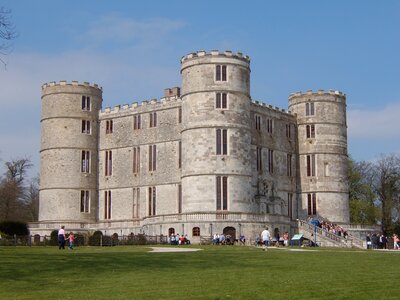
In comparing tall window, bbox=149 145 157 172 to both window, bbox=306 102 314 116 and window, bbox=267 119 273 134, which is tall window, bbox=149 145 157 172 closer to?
window, bbox=267 119 273 134

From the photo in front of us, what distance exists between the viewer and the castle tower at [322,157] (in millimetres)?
68562

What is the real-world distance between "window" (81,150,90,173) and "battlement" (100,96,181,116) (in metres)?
4.03

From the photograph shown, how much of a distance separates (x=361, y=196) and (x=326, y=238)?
27657 millimetres

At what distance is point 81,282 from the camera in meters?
20.6

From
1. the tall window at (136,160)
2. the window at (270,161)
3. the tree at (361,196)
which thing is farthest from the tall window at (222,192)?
the tree at (361,196)

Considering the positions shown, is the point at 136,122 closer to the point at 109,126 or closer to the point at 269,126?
the point at 109,126

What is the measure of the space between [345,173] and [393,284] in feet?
166

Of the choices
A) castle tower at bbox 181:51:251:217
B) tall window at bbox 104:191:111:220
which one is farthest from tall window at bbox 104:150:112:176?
castle tower at bbox 181:51:251:217

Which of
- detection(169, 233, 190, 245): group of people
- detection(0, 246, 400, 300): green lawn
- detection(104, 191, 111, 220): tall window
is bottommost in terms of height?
detection(0, 246, 400, 300): green lawn

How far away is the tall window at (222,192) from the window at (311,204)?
13.6 m

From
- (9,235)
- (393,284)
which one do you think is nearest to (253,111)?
(9,235)

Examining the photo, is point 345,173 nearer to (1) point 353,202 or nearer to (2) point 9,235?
(1) point 353,202

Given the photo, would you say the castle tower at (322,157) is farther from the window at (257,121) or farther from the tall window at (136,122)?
the tall window at (136,122)

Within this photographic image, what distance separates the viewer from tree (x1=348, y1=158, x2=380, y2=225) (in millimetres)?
81375
